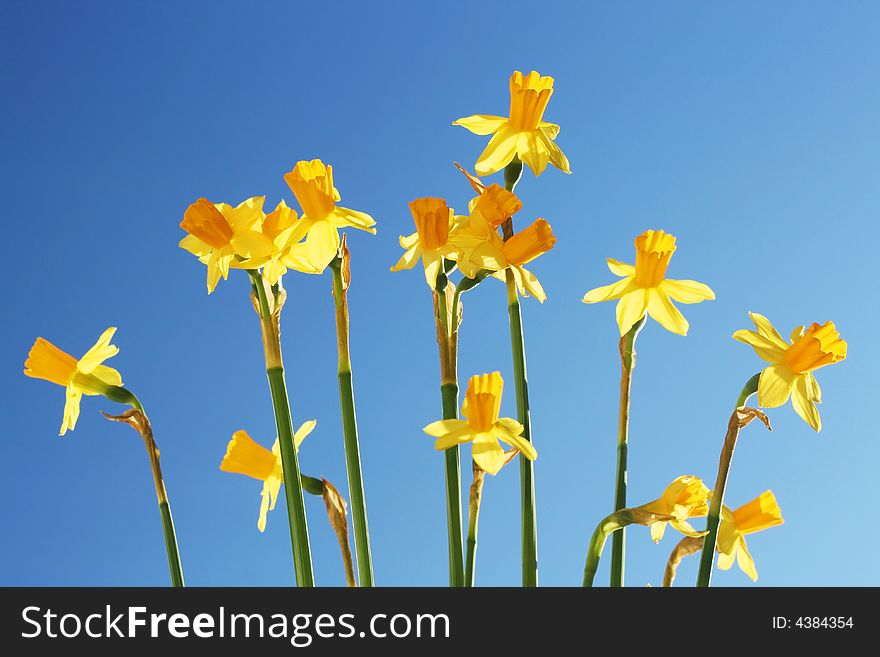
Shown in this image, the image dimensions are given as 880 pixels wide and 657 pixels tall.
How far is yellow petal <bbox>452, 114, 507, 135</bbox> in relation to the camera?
1.22 metres

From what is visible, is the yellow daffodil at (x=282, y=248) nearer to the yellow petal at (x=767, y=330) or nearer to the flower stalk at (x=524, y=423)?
the flower stalk at (x=524, y=423)

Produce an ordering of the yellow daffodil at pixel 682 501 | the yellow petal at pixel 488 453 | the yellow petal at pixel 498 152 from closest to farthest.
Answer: the yellow petal at pixel 488 453 → the yellow daffodil at pixel 682 501 → the yellow petal at pixel 498 152

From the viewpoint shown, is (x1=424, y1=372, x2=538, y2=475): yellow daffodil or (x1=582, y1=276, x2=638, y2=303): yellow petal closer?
(x1=424, y1=372, x2=538, y2=475): yellow daffodil

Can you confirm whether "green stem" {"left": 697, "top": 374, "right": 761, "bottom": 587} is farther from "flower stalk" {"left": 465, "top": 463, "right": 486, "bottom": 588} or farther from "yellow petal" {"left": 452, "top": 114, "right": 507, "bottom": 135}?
"yellow petal" {"left": 452, "top": 114, "right": 507, "bottom": 135}

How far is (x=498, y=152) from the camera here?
3.87ft

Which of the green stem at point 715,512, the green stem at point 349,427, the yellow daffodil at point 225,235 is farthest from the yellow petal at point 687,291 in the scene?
the yellow daffodil at point 225,235

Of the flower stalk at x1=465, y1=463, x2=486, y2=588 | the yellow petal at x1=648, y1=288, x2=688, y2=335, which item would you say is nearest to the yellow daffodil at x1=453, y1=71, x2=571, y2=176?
the yellow petal at x1=648, y1=288, x2=688, y2=335

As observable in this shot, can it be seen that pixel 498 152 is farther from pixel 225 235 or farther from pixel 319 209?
pixel 225 235

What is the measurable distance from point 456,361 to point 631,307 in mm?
275

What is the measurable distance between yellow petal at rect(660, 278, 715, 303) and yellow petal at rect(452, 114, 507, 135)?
36 centimetres

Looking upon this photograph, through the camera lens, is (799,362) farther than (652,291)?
No

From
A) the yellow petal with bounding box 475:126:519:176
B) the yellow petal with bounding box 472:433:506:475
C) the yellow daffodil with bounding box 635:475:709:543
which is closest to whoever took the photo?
the yellow petal with bounding box 472:433:506:475

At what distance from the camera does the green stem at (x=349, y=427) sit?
3.43ft

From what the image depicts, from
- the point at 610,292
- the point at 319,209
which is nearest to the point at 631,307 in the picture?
the point at 610,292
